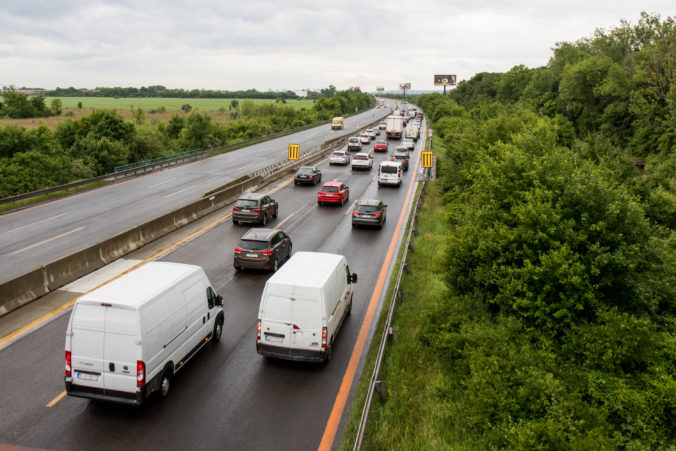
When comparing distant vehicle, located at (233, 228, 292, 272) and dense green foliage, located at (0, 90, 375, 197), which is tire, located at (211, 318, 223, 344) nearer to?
distant vehicle, located at (233, 228, 292, 272)

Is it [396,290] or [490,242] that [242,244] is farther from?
[490,242]

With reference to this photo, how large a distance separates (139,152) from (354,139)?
2780 centimetres

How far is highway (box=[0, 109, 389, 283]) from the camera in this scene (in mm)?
19547

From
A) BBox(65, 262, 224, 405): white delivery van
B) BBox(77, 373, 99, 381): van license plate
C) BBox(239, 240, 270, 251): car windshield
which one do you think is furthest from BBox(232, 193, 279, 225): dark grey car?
BBox(77, 373, 99, 381): van license plate

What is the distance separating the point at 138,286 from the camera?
30.7 ft

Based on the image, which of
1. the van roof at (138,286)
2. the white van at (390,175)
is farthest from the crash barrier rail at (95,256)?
the white van at (390,175)

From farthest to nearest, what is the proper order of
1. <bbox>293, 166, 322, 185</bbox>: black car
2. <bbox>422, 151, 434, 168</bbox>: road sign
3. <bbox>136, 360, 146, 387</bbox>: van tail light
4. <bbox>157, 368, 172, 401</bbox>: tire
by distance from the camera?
<bbox>422, 151, 434, 168</bbox>: road sign < <bbox>293, 166, 322, 185</bbox>: black car < <bbox>157, 368, 172, 401</bbox>: tire < <bbox>136, 360, 146, 387</bbox>: van tail light

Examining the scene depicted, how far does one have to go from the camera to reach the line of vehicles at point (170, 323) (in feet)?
27.6

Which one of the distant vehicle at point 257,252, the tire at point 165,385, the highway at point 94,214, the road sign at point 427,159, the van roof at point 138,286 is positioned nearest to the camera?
the van roof at point 138,286

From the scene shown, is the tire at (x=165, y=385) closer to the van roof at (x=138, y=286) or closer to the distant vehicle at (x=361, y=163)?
the van roof at (x=138, y=286)

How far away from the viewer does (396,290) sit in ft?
43.7

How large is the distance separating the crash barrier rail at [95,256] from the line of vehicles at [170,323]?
231 inches

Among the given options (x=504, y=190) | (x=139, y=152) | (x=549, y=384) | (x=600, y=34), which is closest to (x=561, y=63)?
(x=600, y=34)

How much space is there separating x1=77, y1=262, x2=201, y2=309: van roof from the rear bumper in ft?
8.17
